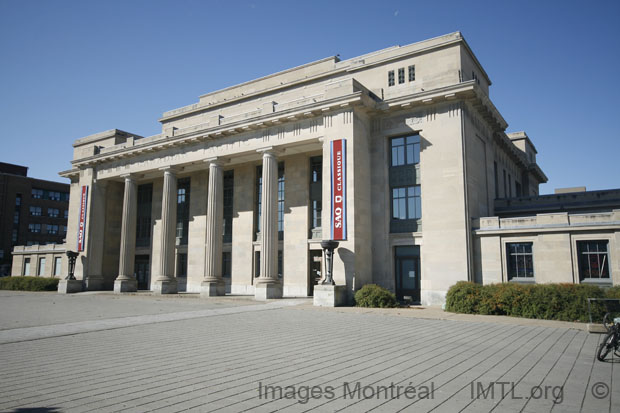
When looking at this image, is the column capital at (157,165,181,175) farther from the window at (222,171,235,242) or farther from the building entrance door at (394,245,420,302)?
the building entrance door at (394,245,420,302)

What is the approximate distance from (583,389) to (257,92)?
37.2 metres

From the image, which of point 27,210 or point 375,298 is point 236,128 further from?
A: point 27,210

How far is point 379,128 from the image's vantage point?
29750 millimetres

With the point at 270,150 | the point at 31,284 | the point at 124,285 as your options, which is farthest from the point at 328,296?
the point at 31,284

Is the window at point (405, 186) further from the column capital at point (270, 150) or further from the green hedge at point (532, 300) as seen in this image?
the column capital at point (270, 150)

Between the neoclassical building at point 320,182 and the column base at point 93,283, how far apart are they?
0.10 m

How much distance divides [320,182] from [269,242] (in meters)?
6.72

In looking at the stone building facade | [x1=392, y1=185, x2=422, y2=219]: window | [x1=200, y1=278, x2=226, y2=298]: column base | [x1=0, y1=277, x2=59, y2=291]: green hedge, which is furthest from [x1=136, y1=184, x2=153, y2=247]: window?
the stone building facade

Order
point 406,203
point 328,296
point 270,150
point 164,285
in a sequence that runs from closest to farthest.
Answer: point 328,296 < point 406,203 < point 270,150 < point 164,285

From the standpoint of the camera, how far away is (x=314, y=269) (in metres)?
32.4

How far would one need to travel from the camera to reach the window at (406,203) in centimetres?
2828

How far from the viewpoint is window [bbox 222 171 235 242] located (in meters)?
37.9

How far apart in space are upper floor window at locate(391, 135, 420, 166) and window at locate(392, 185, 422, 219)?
6.17 ft

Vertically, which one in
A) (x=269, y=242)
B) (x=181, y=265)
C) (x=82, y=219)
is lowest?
(x=181, y=265)
